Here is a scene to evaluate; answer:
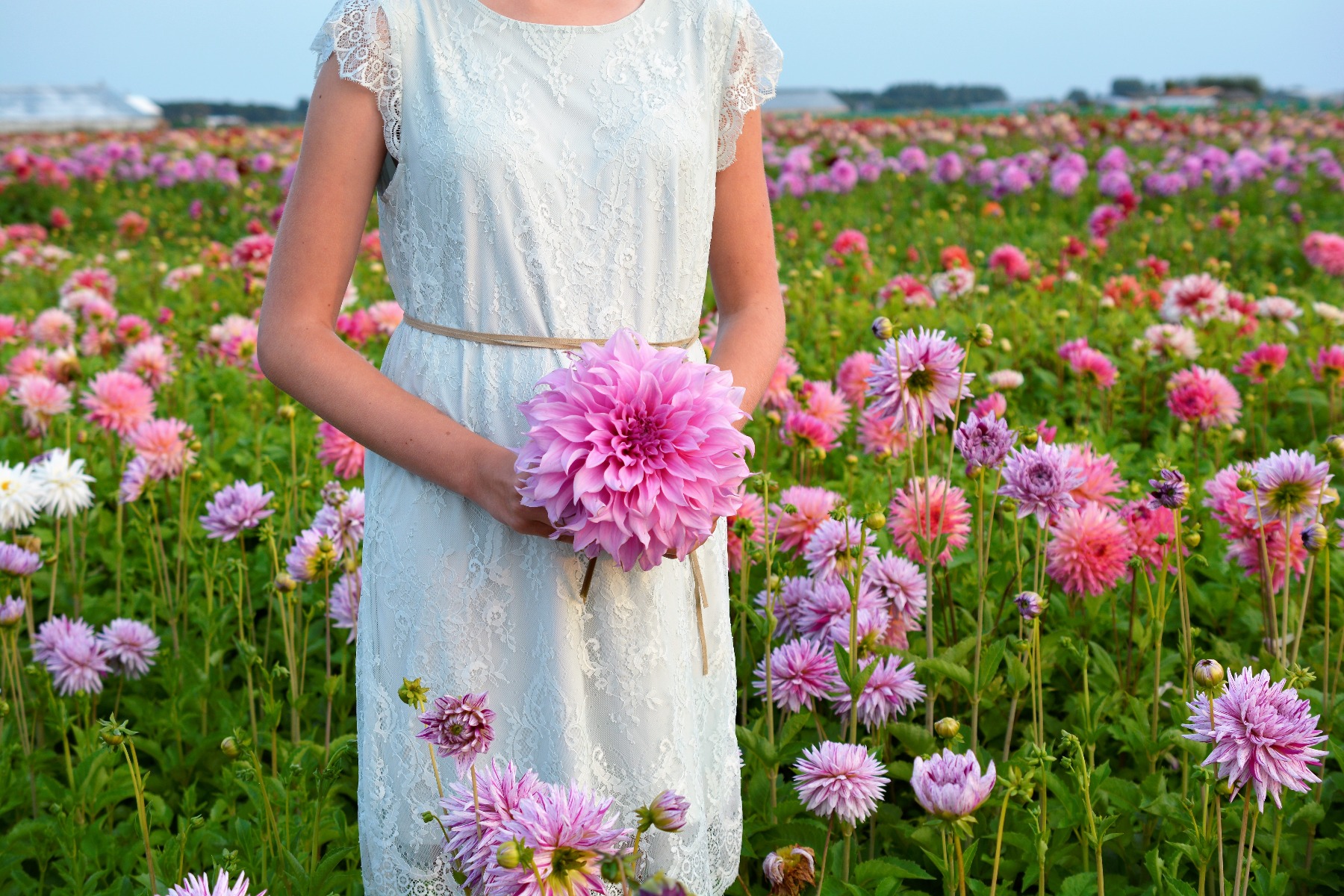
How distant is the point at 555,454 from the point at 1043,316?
11.9 feet

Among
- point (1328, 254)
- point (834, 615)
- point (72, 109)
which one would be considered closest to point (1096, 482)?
point (834, 615)

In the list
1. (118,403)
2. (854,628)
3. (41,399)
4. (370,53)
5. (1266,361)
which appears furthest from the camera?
(1266,361)

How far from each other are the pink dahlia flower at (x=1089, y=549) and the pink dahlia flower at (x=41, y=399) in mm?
2356

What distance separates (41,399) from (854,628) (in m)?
2.25

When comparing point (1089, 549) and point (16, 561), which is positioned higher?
point (1089, 549)

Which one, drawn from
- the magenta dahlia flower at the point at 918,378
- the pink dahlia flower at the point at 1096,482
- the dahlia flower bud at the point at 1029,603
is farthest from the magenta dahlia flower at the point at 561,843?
the pink dahlia flower at the point at 1096,482

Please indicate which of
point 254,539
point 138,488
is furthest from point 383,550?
point 254,539

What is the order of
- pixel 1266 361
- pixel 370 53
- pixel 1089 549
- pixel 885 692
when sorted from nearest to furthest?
pixel 370 53
pixel 885 692
pixel 1089 549
pixel 1266 361

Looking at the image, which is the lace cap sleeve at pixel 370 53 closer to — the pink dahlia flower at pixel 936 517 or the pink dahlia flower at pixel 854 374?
the pink dahlia flower at pixel 936 517

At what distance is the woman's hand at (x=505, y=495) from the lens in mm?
1079

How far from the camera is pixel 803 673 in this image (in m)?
1.79

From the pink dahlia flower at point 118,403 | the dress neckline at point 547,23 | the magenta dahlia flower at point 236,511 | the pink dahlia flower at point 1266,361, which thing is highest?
the dress neckline at point 547,23

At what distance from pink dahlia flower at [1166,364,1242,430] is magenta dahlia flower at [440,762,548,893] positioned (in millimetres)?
2354

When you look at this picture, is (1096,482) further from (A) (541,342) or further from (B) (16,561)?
(B) (16,561)
